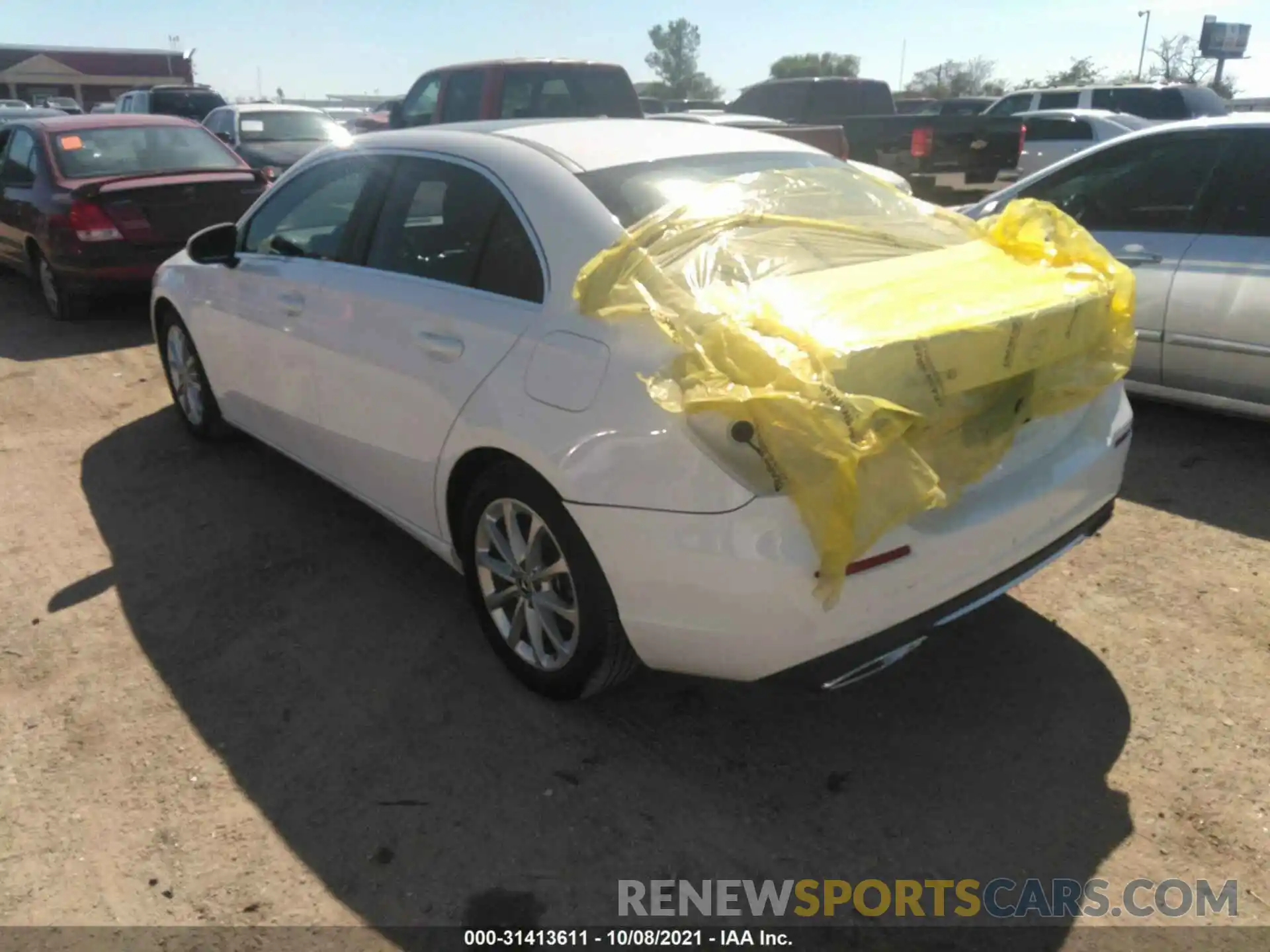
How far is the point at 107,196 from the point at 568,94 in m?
4.24

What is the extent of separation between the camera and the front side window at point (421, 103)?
1072cm

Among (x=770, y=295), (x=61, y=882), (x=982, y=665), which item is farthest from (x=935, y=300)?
(x=61, y=882)

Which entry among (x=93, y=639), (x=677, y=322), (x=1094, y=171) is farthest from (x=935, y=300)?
(x=1094, y=171)

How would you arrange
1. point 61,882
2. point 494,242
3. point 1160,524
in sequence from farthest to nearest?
point 1160,524 → point 494,242 → point 61,882

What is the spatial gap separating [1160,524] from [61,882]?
4117 mm

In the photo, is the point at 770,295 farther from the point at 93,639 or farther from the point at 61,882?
the point at 93,639

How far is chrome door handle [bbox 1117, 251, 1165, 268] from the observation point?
5.02 m

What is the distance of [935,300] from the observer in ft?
8.75

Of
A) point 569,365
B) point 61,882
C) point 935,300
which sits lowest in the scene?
point 61,882

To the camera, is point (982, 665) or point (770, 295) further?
point (982, 665)

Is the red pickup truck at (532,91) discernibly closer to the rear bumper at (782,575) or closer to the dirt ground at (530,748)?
the dirt ground at (530,748)

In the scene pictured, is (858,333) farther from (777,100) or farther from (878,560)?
(777,100)

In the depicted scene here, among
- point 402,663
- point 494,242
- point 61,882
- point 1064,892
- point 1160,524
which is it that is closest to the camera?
point 1064,892

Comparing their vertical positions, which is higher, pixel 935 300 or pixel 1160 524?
pixel 935 300
